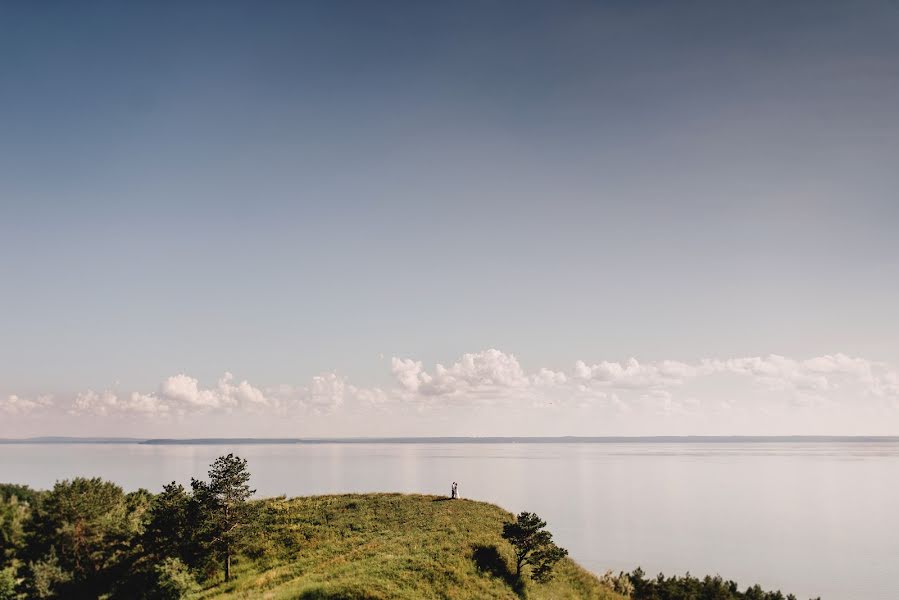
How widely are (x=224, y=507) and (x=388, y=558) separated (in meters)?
15.0

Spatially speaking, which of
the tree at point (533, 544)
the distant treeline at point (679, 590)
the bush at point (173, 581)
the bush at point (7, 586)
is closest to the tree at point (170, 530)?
the bush at point (173, 581)

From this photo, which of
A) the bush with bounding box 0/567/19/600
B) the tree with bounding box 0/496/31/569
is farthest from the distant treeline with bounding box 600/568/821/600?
the tree with bounding box 0/496/31/569

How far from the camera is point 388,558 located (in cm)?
4584

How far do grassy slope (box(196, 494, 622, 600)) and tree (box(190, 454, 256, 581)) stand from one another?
2630mm

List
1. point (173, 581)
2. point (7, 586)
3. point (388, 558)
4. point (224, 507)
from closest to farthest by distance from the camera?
point (173, 581) → point (388, 558) → point (7, 586) → point (224, 507)

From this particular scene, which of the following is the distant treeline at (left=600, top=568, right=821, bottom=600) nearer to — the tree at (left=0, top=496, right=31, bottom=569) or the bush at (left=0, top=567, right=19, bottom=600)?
the bush at (left=0, top=567, right=19, bottom=600)

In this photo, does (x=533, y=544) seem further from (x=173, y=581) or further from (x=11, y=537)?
(x=11, y=537)

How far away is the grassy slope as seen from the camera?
4188 cm

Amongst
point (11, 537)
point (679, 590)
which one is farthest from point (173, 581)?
point (679, 590)

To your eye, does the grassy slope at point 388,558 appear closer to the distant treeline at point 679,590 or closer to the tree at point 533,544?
the tree at point 533,544

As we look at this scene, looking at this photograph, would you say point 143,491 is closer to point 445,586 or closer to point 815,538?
point 445,586

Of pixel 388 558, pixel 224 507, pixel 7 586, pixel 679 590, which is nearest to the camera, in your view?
pixel 388 558

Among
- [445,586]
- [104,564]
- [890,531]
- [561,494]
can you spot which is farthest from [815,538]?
[104,564]

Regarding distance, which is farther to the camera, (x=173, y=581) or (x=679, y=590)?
(x=679, y=590)
